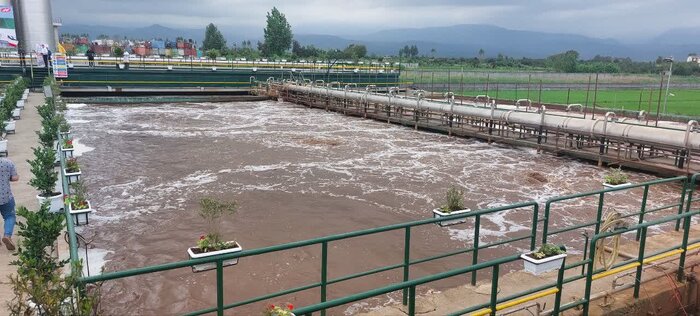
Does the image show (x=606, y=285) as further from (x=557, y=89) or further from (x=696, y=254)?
(x=557, y=89)

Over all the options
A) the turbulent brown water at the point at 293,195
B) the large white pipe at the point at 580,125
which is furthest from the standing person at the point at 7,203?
the large white pipe at the point at 580,125

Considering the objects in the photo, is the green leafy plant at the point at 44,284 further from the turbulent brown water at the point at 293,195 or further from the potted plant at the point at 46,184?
the potted plant at the point at 46,184

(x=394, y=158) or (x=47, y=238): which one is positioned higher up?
(x=47, y=238)

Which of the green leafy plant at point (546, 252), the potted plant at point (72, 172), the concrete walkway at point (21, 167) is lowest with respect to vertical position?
the concrete walkway at point (21, 167)

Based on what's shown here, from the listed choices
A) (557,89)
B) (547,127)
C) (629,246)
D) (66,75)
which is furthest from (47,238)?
(557,89)

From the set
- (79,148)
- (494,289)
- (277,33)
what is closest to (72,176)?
(494,289)

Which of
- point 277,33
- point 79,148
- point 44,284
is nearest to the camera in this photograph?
point 44,284

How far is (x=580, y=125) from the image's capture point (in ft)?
52.7

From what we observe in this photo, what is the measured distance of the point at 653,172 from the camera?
47.6ft

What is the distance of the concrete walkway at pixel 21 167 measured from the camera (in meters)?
5.92

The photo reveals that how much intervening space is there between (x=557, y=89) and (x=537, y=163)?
4250 centimetres

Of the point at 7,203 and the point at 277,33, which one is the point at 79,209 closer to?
the point at 7,203

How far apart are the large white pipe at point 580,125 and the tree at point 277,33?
221ft

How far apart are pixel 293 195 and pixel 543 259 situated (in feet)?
24.8
